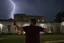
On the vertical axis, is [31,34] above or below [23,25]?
below

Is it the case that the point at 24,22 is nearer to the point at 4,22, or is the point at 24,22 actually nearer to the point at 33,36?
the point at 4,22

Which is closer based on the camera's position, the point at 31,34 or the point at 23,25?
the point at 31,34

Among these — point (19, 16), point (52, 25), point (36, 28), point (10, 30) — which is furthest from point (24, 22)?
point (36, 28)

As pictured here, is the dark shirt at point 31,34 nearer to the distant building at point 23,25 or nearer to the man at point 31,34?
the man at point 31,34

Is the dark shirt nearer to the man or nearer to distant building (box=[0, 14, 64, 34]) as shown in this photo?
the man

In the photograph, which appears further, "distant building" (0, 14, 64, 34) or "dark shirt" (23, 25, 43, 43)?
"distant building" (0, 14, 64, 34)

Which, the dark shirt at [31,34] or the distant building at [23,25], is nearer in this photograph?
the dark shirt at [31,34]

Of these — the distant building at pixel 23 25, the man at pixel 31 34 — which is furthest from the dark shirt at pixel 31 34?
the distant building at pixel 23 25

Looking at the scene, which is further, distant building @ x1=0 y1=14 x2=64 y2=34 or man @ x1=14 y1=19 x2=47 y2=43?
distant building @ x1=0 y1=14 x2=64 y2=34

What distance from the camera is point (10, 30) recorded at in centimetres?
4672

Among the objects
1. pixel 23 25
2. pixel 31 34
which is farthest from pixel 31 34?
pixel 23 25

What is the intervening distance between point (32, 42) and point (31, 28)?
1.32 ft

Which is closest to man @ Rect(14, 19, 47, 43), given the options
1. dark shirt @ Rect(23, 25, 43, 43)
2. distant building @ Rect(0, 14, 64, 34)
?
dark shirt @ Rect(23, 25, 43, 43)

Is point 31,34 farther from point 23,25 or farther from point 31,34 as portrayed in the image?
point 23,25
